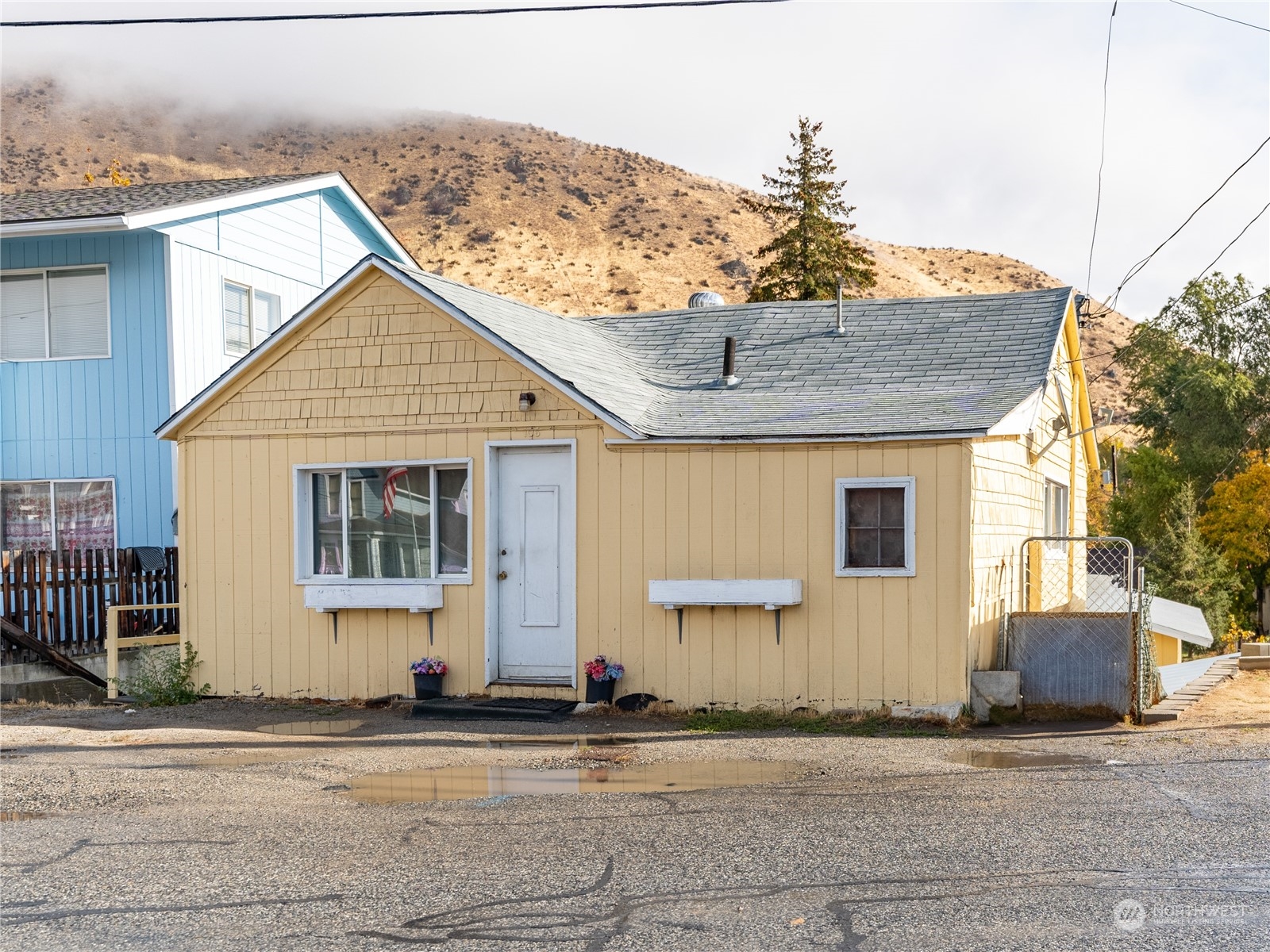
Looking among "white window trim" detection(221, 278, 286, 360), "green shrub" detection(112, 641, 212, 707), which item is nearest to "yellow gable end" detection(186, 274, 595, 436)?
"green shrub" detection(112, 641, 212, 707)

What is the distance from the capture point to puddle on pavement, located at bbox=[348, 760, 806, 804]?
28.3 ft

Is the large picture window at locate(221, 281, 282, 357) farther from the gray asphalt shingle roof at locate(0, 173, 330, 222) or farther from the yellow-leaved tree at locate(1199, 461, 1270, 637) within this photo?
the yellow-leaved tree at locate(1199, 461, 1270, 637)

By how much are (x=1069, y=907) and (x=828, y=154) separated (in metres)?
38.6

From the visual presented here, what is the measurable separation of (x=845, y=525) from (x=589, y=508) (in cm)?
242

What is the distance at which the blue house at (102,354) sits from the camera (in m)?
17.6

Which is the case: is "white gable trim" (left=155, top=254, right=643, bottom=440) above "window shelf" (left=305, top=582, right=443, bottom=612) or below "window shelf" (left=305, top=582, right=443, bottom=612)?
above

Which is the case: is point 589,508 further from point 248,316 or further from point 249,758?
point 248,316

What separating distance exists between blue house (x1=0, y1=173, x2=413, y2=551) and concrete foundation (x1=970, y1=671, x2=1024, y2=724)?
11077 millimetres

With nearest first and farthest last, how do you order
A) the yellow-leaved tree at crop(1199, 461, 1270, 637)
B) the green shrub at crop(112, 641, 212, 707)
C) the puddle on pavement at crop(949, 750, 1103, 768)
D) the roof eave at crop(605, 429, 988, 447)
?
the puddle on pavement at crop(949, 750, 1103, 768), the roof eave at crop(605, 429, 988, 447), the green shrub at crop(112, 641, 212, 707), the yellow-leaved tree at crop(1199, 461, 1270, 637)

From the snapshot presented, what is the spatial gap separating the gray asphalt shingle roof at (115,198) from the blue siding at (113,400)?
0.44 metres

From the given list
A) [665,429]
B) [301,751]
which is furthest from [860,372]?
[301,751]

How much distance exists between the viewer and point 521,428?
1260 cm

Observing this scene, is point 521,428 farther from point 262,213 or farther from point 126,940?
point 262,213

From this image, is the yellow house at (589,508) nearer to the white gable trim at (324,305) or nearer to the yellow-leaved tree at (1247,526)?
the white gable trim at (324,305)
